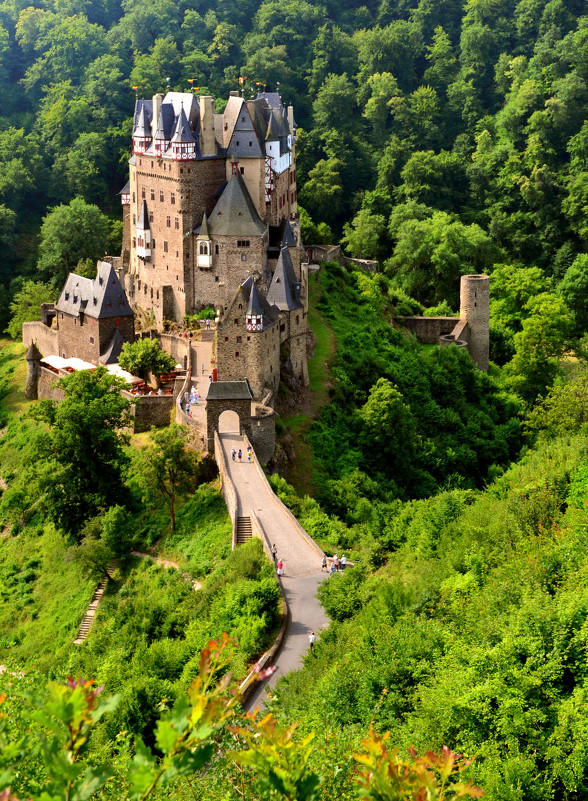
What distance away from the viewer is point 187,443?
51469 millimetres

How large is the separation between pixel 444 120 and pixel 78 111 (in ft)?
117

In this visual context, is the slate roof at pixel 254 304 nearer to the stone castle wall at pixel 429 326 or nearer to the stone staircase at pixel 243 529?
the stone staircase at pixel 243 529

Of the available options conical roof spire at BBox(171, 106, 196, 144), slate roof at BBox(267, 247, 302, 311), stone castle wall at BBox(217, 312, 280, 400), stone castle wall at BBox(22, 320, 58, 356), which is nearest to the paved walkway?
stone castle wall at BBox(217, 312, 280, 400)

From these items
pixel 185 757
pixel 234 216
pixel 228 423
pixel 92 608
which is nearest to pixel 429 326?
pixel 234 216

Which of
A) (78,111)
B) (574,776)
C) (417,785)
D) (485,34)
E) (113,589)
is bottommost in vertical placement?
(113,589)

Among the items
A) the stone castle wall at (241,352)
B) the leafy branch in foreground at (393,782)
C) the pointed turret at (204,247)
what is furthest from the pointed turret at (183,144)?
the leafy branch in foreground at (393,782)

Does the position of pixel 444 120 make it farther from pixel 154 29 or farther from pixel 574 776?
pixel 574 776

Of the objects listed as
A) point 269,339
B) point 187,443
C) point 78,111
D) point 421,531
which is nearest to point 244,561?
point 421,531

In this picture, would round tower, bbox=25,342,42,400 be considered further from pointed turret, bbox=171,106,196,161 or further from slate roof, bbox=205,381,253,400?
slate roof, bbox=205,381,253,400

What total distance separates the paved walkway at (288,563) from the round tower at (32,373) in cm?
1871

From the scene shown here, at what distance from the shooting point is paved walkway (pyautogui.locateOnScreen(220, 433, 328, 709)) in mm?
35594

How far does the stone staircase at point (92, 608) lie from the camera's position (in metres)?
46.3

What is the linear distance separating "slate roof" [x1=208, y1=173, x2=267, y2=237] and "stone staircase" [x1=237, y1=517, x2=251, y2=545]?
830 inches

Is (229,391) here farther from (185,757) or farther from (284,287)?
(185,757)
